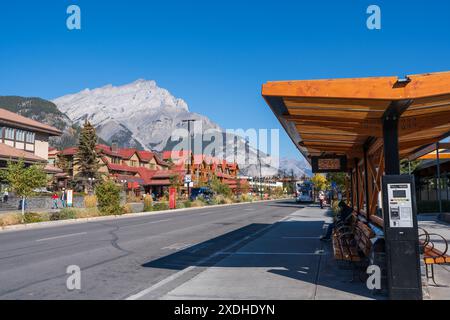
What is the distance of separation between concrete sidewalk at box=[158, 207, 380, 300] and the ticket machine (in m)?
0.49

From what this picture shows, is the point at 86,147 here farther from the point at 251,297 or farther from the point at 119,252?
the point at 251,297

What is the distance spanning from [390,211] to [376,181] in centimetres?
330

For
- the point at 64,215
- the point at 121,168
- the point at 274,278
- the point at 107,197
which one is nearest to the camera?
the point at 274,278

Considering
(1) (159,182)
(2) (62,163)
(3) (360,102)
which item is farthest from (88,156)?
(3) (360,102)

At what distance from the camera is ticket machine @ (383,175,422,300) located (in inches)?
248

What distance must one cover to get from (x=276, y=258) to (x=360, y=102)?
5.60 meters

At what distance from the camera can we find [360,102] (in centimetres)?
609

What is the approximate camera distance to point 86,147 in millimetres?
63281

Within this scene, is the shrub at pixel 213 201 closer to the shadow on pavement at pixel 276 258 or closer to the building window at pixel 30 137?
the building window at pixel 30 137

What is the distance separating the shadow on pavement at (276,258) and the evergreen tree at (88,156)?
51.5 m

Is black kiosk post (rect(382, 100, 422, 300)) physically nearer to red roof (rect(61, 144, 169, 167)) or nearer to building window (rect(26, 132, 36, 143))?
building window (rect(26, 132, 36, 143))

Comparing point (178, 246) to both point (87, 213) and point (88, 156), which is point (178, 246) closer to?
point (87, 213)

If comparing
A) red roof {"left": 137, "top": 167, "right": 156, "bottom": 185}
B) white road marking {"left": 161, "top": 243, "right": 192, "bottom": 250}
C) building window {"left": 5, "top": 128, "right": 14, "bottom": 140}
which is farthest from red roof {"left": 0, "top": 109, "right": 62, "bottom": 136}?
white road marking {"left": 161, "top": 243, "right": 192, "bottom": 250}

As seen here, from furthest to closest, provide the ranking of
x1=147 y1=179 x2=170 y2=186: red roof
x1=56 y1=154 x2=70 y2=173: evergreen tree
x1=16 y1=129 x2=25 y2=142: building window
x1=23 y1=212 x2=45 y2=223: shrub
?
x1=147 y1=179 x2=170 y2=186: red roof
x1=56 y1=154 x2=70 y2=173: evergreen tree
x1=16 y1=129 x2=25 y2=142: building window
x1=23 y1=212 x2=45 y2=223: shrub
